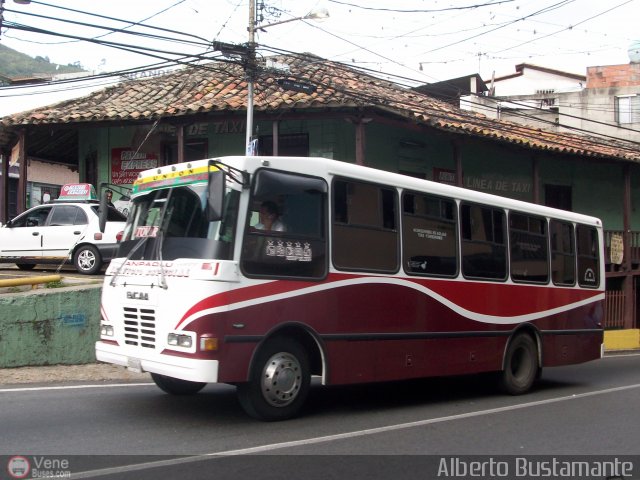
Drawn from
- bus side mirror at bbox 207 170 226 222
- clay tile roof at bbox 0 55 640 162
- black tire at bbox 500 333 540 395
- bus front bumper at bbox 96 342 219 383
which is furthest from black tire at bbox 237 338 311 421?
clay tile roof at bbox 0 55 640 162

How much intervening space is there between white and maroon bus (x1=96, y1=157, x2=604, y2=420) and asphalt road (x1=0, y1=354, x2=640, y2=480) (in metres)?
0.47

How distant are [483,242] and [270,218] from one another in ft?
12.2

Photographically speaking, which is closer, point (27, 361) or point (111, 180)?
point (27, 361)

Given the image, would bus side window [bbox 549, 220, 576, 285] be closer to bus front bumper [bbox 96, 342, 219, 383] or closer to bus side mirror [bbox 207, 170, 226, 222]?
bus side mirror [bbox 207, 170, 226, 222]

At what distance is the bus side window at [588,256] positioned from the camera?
438 inches

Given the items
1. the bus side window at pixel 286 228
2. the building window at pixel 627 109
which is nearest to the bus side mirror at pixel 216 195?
the bus side window at pixel 286 228

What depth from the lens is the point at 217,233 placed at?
20.9 ft

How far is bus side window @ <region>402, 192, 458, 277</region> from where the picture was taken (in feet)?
26.3

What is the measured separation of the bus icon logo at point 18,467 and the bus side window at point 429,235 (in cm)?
454

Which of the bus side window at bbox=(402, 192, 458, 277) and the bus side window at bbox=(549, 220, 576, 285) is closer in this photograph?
the bus side window at bbox=(402, 192, 458, 277)

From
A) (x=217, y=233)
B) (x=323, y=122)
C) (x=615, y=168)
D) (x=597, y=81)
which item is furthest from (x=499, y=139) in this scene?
(x=597, y=81)

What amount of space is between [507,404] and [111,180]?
13274mm

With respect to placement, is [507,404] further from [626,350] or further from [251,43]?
[626,350]

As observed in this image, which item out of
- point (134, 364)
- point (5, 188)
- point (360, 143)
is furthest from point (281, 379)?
point (5, 188)
